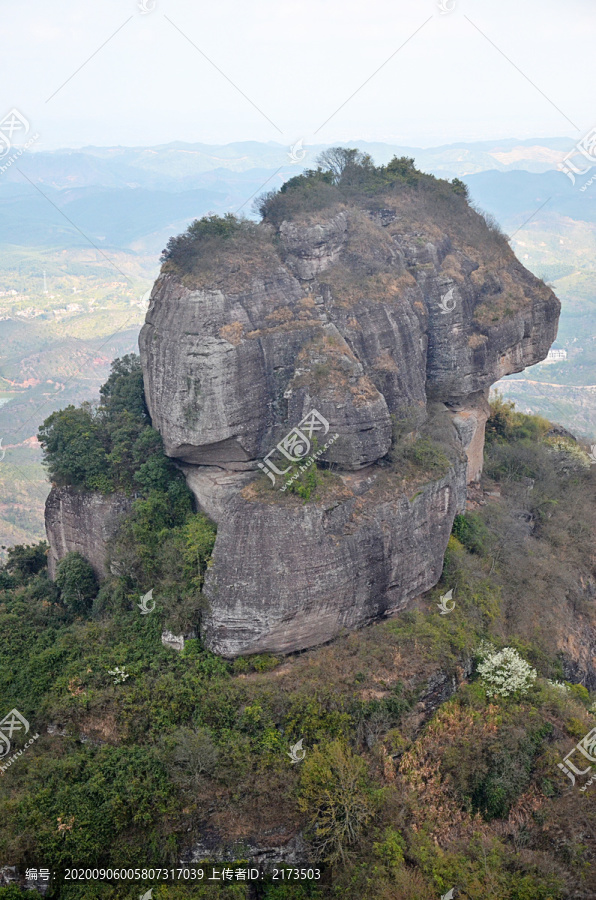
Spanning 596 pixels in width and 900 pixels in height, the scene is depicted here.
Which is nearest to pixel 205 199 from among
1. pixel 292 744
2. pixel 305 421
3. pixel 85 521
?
pixel 85 521

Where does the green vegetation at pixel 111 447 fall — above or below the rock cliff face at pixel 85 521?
above

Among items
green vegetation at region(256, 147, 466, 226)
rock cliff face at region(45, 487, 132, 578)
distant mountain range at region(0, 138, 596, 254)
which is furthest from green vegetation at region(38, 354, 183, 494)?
distant mountain range at region(0, 138, 596, 254)

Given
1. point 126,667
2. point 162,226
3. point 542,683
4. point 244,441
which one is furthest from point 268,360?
point 162,226

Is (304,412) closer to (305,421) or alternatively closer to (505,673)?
(305,421)

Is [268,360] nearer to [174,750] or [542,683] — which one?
[174,750]

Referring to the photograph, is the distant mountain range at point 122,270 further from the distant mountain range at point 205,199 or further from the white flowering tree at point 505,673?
the white flowering tree at point 505,673

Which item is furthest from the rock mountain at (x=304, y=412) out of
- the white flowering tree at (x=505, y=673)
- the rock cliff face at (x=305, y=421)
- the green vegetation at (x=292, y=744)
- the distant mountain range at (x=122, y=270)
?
the distant mountain range at (x=122, y=270)
